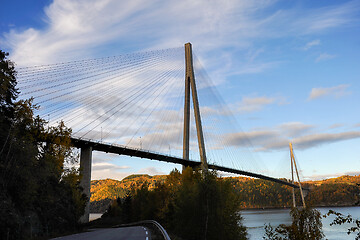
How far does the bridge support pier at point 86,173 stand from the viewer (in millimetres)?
49156

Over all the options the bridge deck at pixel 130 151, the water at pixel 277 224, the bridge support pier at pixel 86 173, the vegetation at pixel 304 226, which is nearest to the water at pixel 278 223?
the water at pixel 277 224

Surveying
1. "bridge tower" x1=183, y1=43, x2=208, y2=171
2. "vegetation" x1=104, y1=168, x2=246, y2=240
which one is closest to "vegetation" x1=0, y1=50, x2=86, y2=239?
"vegetation" x1=104, y1=168, x2=246, y2=240

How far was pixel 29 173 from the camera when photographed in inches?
797

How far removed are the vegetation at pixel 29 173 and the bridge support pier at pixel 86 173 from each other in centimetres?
832

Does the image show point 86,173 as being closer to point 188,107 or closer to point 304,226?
point 188,107

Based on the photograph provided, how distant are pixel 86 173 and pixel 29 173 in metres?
31.0

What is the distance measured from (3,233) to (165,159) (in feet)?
181

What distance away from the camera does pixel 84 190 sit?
161ft

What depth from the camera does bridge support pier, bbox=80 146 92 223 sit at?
49.2 metres

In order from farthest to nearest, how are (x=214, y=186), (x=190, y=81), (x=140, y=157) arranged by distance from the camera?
1. (x=140, y=157)
2. (x=190, y=81)
3. (x=214, y=186)

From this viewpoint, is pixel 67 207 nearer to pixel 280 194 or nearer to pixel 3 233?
pixel 3 233

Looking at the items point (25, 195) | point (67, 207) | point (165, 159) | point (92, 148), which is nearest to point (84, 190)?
point (92, 148)

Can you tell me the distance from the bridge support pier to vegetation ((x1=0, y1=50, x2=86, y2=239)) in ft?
27.3

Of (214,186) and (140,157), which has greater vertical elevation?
(140,157)
